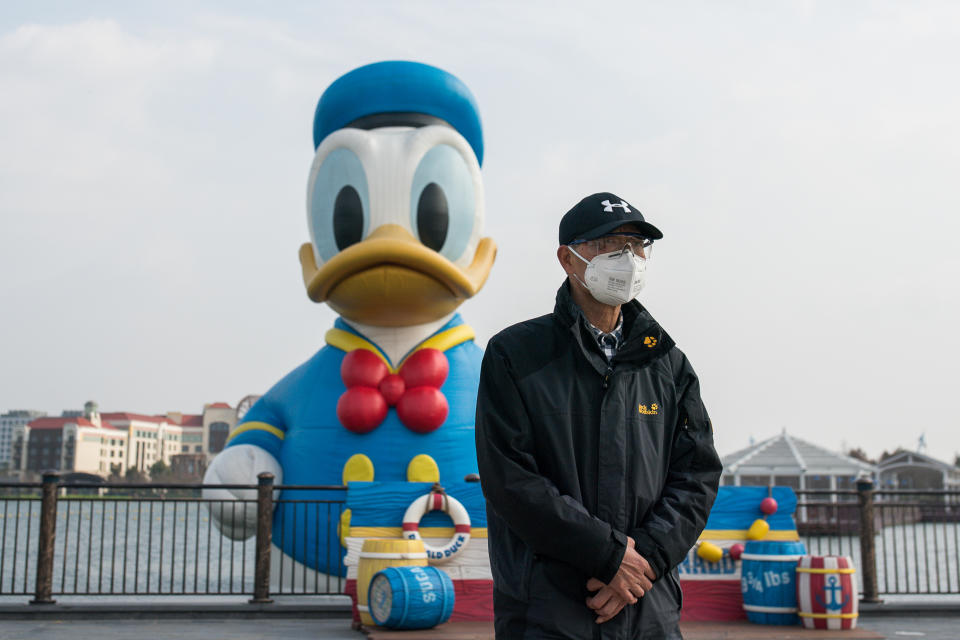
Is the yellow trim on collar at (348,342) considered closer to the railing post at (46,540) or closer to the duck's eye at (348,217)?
the duck's eye at (348,217)

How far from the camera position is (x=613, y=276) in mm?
2635

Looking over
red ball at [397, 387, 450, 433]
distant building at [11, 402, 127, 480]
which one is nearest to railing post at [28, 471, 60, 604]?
red ball at [397, 387, 450, 433]

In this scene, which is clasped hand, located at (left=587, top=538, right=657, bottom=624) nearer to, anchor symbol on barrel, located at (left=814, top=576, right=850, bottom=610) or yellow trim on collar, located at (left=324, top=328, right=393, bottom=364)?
anchor symbol on barrel, located at (left=814, top=576, right=850, bottom=610)

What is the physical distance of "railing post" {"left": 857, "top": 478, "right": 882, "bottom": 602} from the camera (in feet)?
28.6

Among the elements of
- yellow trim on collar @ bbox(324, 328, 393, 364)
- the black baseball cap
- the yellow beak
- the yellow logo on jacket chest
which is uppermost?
the yellow beak

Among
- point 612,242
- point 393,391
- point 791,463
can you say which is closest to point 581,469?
point 612,242

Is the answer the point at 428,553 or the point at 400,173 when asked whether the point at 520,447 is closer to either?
the point at 428,553

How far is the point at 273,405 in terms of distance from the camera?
9773 mm

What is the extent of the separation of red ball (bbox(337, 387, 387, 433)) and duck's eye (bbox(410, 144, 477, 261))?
1580 millimetres

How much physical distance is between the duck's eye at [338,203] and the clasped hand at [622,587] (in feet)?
23.4

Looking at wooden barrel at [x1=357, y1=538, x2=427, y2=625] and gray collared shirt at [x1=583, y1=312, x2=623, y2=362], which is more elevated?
gray collared shirt at [x1=583, y1=312, x2=623, y2=362]

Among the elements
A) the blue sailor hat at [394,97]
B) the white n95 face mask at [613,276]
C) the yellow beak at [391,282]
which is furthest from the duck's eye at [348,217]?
the white n95 face mask at [613,276]

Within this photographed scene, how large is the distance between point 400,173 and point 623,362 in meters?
6.85

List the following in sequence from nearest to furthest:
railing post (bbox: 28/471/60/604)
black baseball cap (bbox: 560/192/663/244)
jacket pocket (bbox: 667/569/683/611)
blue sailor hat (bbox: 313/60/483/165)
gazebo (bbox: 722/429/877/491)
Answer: jacket pocket (bbox: 667/569/683/611), black baseball cap (bbox: 560/192/663/244), railing post (bbox: 28/471/60/604), blue sailor hat (bbox: 313/60/483/165), gazebo (bbox: 722/429/877/491)
